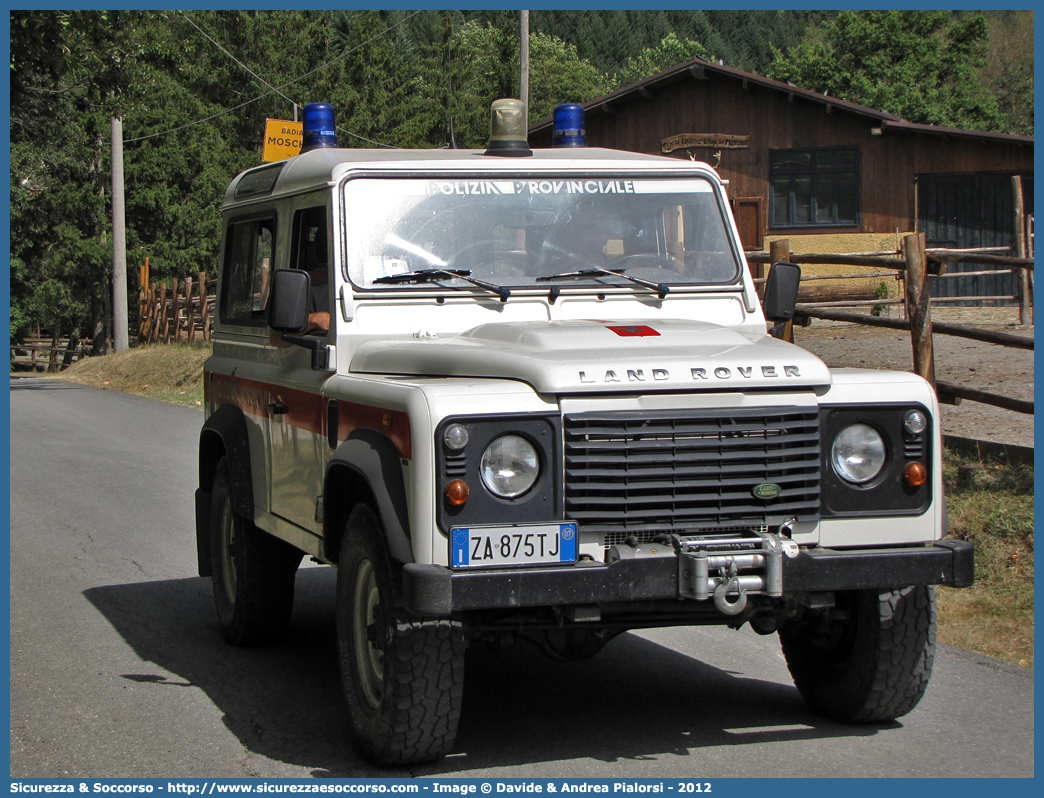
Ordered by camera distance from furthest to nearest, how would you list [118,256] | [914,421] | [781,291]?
[118,256]
[781,291]
[914,421]

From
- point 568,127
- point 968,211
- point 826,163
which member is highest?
point 826,163

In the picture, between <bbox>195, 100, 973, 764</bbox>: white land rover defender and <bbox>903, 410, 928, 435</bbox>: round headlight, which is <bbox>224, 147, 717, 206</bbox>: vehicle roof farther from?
<bbox>903, 410, 928, 435</bbox>: round headlight

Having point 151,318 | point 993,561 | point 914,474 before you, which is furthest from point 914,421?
point 151,318

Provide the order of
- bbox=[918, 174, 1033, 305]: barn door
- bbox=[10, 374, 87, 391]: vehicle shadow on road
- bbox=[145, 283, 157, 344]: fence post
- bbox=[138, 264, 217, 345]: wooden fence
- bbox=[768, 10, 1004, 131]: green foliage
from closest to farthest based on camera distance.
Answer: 1. bbox=[918, 174, 1033, 305]: barn door
2. bbox=[10, 374, 87, 391]: vehicle shadow on road
3. bbox=[138, 264, 217, 345]: wooden fence
4. bbox=[145, 283, 157, 344]: fence post
5. bbox=[768, 10, 1004, 131]: green foliage

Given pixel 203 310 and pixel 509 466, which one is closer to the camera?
pixel 509 466

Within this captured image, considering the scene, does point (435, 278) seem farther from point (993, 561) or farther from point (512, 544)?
point (993, 561)

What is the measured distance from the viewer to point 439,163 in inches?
230

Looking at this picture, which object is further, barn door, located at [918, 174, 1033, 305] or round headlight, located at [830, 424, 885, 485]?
barn door, located at [918, 174, 1033, 305]

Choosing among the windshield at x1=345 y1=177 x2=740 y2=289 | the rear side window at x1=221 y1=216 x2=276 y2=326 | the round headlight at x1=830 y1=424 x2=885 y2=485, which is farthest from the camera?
the rear side window at x1=221 y1=216 x2=276 y2=326

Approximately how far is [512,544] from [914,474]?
1.50m

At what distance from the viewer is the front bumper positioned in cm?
415

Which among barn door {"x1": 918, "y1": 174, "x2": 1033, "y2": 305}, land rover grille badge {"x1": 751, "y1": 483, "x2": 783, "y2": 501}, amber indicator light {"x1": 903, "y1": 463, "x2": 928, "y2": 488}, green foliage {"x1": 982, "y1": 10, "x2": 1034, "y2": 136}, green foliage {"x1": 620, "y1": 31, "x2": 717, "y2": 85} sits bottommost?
land rover grille badge {"x1": 751, "y1": 483, "x2": 783, "y2": 501}

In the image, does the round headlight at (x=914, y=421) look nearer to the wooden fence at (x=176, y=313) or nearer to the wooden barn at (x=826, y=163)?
the wooden barn at (x=826, y=163)

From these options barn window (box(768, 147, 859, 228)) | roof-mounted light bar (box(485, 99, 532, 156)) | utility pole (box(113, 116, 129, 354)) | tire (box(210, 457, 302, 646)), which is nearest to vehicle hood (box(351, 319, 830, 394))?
roof-mounted light bar (box(485, 99, 532, 156))
